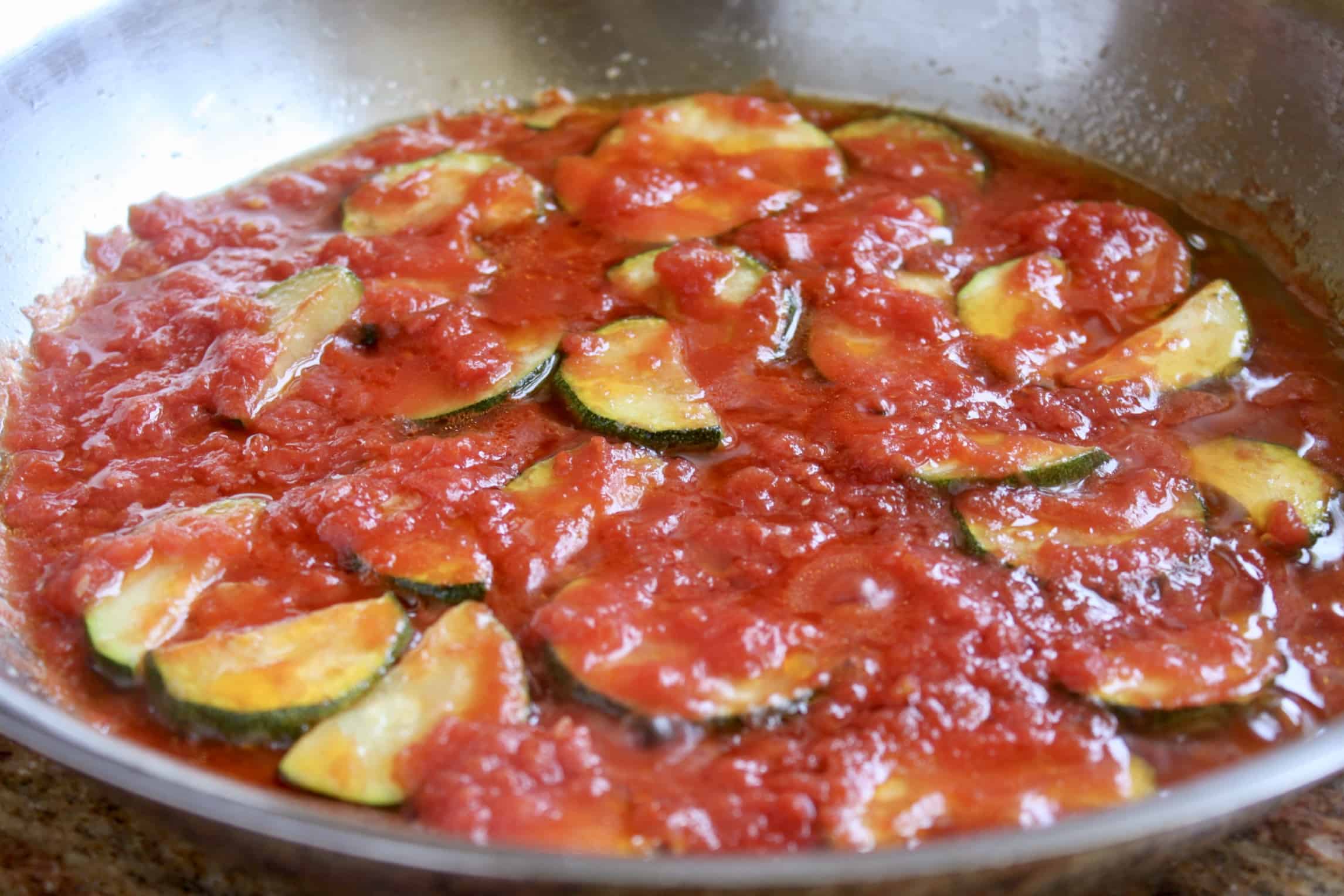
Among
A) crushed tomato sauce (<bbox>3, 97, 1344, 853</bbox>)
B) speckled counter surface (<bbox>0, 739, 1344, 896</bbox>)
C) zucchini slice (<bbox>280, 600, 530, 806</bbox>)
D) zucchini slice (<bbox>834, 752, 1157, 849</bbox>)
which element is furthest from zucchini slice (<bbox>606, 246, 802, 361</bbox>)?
speckled counter surface (<bbox>0, 739, 1344, 896</bbox>)

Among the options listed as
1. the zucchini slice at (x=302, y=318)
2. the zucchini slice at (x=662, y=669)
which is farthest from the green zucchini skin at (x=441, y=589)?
the zucchini slice at (x=302, y=318)

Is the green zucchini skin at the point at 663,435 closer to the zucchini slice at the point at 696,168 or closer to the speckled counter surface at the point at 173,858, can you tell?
the zucchini slice at the point at 696,168

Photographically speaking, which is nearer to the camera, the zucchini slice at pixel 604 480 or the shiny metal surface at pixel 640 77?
the zucchini slice at pixel 604 480

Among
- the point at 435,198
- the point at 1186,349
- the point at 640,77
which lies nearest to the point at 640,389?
the point at 435,198

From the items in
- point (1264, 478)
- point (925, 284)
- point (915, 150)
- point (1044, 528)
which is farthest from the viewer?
point (915, 150)

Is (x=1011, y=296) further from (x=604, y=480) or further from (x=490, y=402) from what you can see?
(x=490, y=402)

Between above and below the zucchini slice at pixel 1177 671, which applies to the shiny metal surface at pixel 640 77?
above
